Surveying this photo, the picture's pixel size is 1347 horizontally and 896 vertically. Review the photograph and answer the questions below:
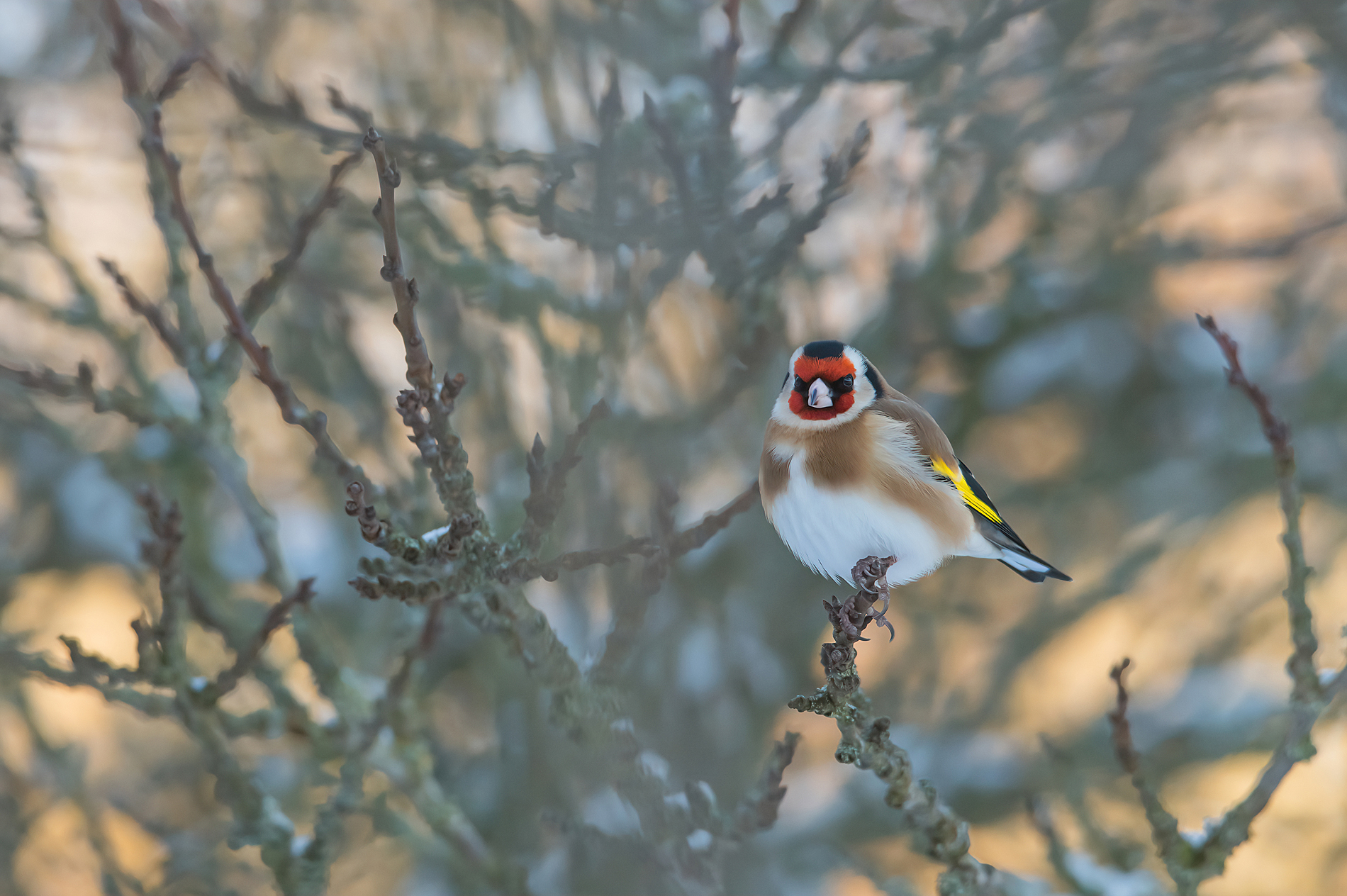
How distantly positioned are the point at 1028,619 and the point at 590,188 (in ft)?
12.4

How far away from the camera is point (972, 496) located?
9.91 ft

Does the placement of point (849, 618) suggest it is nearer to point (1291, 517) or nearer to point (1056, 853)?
point (1291, 517)

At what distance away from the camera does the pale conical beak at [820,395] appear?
2609mm

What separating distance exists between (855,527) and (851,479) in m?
0.13

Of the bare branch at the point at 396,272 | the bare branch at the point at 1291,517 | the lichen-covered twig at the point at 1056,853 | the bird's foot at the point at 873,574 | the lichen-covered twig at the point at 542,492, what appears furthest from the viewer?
the lichen-covered twig at the point at 1056,853

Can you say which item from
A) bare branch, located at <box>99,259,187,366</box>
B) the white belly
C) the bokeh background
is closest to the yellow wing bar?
the white belly

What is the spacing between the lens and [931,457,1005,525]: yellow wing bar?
9.23 ft

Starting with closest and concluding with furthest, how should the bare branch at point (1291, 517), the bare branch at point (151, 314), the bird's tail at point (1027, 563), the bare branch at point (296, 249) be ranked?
the bare branch at point (1291, 517)
the bare branch at point (296, 249)
the bare branch at point (151, 314)
the bird's tail at point (1027, 563)

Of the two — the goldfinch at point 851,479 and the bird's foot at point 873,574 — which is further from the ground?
the goldfinch at point 851,479

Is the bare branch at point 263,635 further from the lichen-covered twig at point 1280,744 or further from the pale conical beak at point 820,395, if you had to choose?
the lichen-covered twig at point 1280,744

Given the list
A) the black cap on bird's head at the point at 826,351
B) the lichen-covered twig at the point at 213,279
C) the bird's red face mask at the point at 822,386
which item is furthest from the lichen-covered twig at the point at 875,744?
the lichen-covered twig at the point at 213,279

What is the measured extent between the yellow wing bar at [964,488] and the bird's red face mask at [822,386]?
1.09 feet

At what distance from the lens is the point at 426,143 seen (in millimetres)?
3355

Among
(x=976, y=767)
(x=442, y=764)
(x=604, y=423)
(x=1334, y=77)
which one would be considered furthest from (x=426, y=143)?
(x=1334, y=77)
